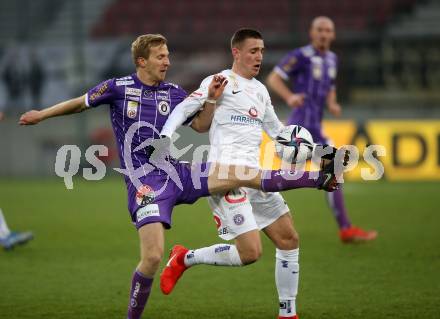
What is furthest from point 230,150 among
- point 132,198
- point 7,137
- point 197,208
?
point 7,137

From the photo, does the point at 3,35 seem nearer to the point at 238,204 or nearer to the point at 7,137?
the point at 7,137

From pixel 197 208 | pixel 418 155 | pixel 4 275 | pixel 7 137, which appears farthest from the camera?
pixel 7 137

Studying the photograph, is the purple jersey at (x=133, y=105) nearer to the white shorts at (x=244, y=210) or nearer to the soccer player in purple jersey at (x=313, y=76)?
the white shorts at (x=244, y=210)

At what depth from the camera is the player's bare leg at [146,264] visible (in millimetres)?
5453

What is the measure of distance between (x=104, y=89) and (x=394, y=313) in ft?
8.64

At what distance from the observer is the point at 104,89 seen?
597 centimetres

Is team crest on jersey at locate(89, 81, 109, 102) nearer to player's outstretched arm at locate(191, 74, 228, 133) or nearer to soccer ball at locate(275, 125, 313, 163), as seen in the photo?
player's outstretched arm at locate(191, 74, 228, 133)

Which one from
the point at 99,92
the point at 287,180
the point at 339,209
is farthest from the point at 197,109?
the point at 339,209

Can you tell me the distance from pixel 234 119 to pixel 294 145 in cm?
48

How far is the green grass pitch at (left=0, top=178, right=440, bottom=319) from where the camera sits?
628cm

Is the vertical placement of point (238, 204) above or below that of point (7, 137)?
below

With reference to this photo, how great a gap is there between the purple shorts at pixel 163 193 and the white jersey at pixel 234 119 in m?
0.19

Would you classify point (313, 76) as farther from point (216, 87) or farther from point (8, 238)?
point (216, 87)

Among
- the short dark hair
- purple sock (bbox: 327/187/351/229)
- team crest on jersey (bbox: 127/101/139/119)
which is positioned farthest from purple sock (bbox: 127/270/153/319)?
purple sock (bbox: 327/187/351/229)
